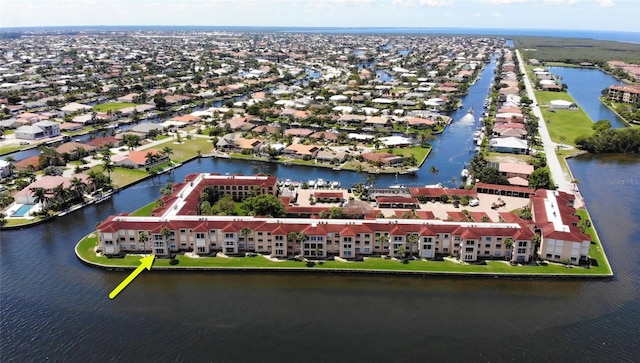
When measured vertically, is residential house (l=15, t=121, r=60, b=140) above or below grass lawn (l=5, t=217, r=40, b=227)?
above

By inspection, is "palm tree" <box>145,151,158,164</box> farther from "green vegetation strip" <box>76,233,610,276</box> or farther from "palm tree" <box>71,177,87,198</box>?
"green vegetation strip" <box>76,233,610,276</box>

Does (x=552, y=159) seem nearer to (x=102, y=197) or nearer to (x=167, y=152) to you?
(x=167, y=152)

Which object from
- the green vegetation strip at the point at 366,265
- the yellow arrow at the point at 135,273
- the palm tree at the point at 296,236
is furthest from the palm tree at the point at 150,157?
the palm tree at the point at 296,236

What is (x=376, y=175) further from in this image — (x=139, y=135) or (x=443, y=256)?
(x=139, y=135)

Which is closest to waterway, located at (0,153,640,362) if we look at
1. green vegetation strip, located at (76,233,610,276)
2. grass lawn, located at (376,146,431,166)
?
green vegetation strip, located at (76,233,610,276)

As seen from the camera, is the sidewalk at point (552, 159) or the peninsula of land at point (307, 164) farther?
the sidewalk at point (552, 159)

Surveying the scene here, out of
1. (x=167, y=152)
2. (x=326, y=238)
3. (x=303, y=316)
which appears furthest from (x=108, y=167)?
(x=303, y=316)

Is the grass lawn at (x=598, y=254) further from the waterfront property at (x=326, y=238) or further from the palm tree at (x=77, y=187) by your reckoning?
the palm tree at (x=77, y=187)
